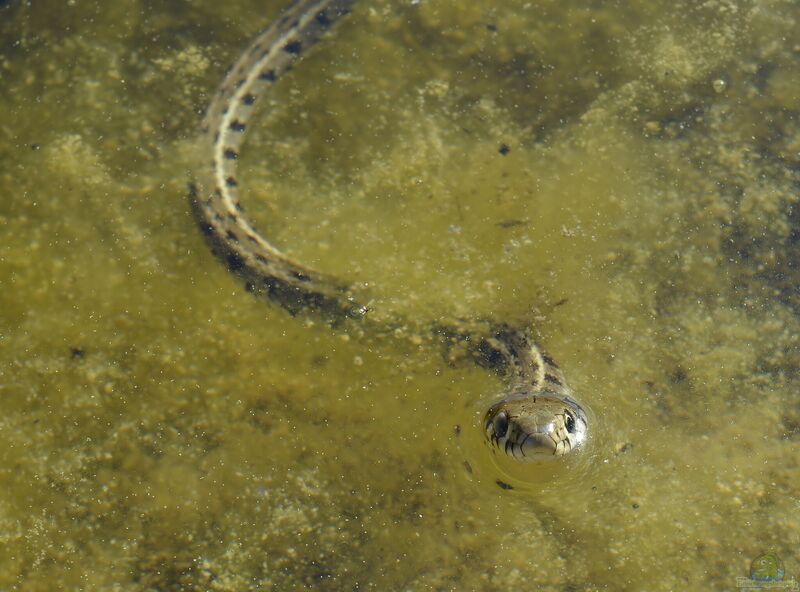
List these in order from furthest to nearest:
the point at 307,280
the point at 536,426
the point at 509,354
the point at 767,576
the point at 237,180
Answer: the point at 237,180 → the point at 307,280 → the point at 509,354 → the point at 536,426 → the point at 767,576


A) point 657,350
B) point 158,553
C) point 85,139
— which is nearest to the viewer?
point 158,553

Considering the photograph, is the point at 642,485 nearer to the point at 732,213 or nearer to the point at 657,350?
the point at 657,350

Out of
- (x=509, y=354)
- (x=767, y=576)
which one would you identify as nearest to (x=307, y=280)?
(x=509, y=354)

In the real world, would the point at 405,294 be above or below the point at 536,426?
above

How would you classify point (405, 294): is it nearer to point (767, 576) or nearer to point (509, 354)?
point (509, 354)

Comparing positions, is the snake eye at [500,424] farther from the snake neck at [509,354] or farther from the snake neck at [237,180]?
the snake neck at [237,180]

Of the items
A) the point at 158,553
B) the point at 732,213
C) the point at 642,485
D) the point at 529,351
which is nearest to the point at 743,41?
the point at 732,213

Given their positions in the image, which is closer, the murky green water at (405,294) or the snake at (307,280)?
the murky green water at (405,294)

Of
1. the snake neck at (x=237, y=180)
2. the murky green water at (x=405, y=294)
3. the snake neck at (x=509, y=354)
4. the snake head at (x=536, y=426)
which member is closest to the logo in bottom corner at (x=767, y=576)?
the murky green water at (x=405, y=294)
